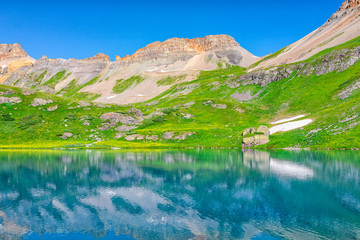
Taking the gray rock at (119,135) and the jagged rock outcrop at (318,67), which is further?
the jagged rock outcrop at (318,67)

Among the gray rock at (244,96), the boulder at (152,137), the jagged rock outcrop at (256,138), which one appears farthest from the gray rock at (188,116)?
the jagged rock outcrop at (256,138)

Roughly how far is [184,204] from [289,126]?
95834mm

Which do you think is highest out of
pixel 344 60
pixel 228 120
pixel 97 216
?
pixel 344 60

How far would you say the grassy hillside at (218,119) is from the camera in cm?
9962

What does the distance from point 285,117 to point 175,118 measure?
5590 centimetres

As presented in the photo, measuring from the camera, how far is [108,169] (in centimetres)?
5466

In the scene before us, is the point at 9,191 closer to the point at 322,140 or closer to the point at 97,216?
the point at 97,216

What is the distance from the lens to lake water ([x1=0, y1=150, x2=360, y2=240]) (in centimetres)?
2208

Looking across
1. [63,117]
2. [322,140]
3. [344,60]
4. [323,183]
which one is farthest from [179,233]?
[344,60]

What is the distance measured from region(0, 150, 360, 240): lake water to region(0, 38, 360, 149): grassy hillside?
5434 centimetres

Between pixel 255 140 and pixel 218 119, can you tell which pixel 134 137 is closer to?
pixel 218 119

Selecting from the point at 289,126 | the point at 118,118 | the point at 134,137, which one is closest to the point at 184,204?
the point at 289,126

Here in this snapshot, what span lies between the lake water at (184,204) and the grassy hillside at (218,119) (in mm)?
54344

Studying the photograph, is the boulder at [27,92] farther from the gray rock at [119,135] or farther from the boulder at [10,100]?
the gray rock at [119,135]
